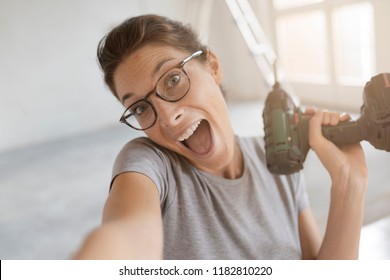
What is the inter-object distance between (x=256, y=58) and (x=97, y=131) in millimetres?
398

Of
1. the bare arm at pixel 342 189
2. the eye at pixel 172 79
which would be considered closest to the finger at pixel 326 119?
the bare arm at pixel 342 189

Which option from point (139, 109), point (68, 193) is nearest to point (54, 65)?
point (139, 109)

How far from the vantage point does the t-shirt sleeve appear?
48 centimetres

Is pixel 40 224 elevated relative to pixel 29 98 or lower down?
lower down

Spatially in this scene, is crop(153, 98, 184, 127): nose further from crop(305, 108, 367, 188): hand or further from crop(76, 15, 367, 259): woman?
crop(305, 108, 367, 188): hand

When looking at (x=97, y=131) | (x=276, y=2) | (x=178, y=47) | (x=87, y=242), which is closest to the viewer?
(x=87, y=242)

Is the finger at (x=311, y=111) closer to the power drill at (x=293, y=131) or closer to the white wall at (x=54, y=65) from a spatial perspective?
the power drill at (x=293, y=131)

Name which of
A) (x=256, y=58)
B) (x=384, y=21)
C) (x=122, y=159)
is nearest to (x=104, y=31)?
(x=122, y=159)

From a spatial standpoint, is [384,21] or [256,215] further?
[384,21]

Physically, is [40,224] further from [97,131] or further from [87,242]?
[87,242]

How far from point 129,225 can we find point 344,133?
0.34 metres

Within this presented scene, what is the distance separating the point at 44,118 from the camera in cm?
75

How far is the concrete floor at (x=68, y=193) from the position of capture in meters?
0.75

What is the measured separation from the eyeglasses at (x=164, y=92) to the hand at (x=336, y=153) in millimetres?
196
